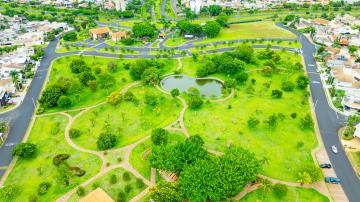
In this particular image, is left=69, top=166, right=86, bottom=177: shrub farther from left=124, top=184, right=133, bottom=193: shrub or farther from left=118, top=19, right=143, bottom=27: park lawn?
left=118, top=19, right=143, bottom=27: park lawn

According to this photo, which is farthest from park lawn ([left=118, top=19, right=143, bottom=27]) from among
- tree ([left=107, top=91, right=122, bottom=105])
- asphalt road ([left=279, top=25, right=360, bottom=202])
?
asphalt road ([left=279, top=25, right=360, bottom=202])

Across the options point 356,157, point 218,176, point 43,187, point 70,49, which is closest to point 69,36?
point 70,49

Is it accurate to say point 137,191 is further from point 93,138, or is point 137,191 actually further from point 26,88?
point 26,88

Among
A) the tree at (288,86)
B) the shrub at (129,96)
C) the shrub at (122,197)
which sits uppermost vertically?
the tree at (288,86)

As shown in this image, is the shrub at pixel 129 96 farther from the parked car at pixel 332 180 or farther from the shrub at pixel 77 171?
the parked car at pixel 332 180

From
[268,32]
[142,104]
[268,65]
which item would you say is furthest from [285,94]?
[268,32]

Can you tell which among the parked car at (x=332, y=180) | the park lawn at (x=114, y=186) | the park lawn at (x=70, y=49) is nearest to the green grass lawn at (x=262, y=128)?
the parked car at (x=332, y=180)

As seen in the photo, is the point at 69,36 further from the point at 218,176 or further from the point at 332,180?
the point at 332,180
